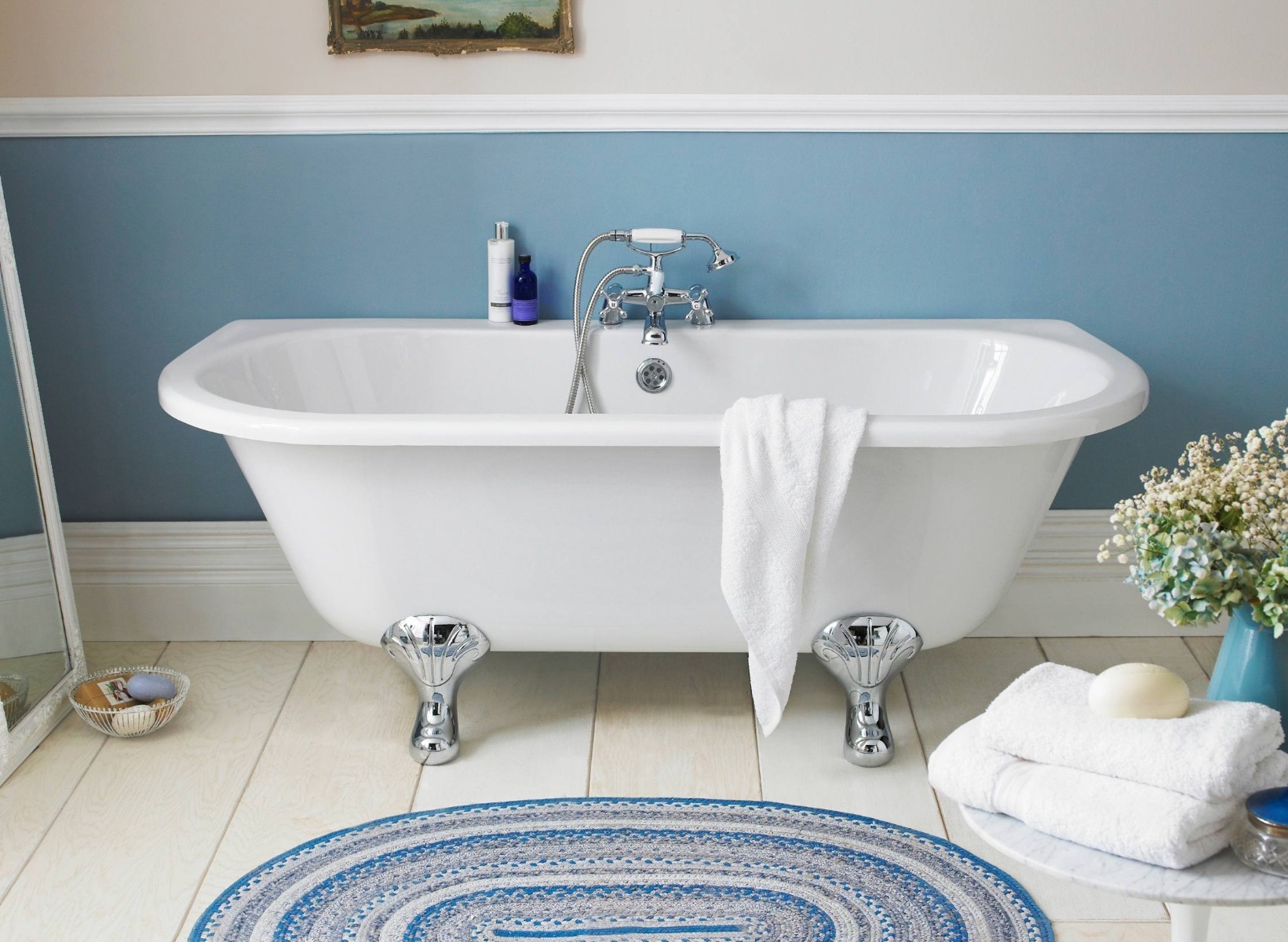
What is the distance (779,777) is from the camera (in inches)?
81.4

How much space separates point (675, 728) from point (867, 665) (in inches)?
14.4

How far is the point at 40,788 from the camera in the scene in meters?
2.05

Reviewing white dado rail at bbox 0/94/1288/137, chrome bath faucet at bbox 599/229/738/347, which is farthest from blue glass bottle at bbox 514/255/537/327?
white dado rail at bbox 0/94/1288/137

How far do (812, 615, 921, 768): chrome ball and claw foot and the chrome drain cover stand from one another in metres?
0.62

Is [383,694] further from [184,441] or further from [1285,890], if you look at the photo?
[1285,890]

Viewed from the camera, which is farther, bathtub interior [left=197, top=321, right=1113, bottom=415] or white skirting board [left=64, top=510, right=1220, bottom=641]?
white skirting board [left=64, top=510, right=1220, bottom=641]

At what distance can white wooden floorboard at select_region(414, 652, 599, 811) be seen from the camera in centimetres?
204

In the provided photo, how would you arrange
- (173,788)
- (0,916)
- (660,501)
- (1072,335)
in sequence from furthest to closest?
(1072,335)
(173,788)
(660,501)
(0,916)

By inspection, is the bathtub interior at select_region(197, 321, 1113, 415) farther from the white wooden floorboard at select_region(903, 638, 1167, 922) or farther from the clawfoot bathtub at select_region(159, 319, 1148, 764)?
the white wooden floorboard at select_region(903, 638, 1167, 922)

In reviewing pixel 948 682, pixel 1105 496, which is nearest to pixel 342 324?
pixel 948 682

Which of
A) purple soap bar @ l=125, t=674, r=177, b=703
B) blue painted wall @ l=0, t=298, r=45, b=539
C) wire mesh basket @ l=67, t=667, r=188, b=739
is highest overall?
blue painted wall @ l=0, t=298, r=45, b=539

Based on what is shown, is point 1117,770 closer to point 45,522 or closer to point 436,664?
point 436,664

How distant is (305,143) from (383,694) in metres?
1.03

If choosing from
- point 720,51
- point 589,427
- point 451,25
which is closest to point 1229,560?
point 589,427
